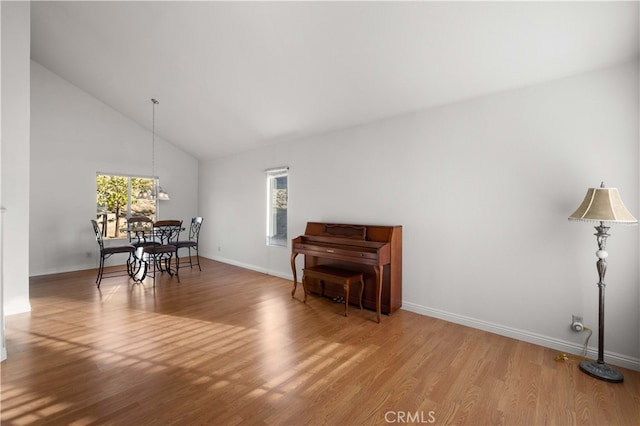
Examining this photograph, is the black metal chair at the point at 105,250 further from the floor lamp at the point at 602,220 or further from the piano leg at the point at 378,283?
the floor lamp at the point at 602,220

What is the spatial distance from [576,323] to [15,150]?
19.9ft

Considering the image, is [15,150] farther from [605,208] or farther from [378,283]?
[605,208]

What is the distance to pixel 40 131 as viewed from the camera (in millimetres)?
5250

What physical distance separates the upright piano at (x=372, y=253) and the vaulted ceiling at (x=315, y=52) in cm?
151

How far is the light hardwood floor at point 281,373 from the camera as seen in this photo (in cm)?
181

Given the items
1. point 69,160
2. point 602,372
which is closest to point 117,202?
point 69,160

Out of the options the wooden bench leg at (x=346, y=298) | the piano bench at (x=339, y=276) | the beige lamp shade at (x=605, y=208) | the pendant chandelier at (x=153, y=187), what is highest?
the pendant chandelier at (x=153, y=187)

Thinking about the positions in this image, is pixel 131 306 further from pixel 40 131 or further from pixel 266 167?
pixel 40 131

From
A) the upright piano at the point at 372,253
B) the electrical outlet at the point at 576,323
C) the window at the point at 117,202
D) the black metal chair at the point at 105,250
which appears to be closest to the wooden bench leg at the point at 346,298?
the upright piano at the point at 372,253

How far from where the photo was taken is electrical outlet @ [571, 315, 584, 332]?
2539mm

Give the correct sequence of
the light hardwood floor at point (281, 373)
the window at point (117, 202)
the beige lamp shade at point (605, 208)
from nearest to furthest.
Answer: the light hardwood floor at point (281, 373), the beige lamp shade at point (605, 208), the window at point (117, 202)

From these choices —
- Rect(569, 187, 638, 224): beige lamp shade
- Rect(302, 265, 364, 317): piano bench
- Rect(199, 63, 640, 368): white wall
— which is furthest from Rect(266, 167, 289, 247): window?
Rect(569, 187, 638, 224): beige lamp shade

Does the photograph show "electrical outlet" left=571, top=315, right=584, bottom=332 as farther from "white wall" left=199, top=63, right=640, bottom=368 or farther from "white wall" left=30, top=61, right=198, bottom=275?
"white wall" left=30, top=61, right=198, bottom=275

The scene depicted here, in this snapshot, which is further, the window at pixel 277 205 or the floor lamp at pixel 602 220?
the window at pixel 277 205
